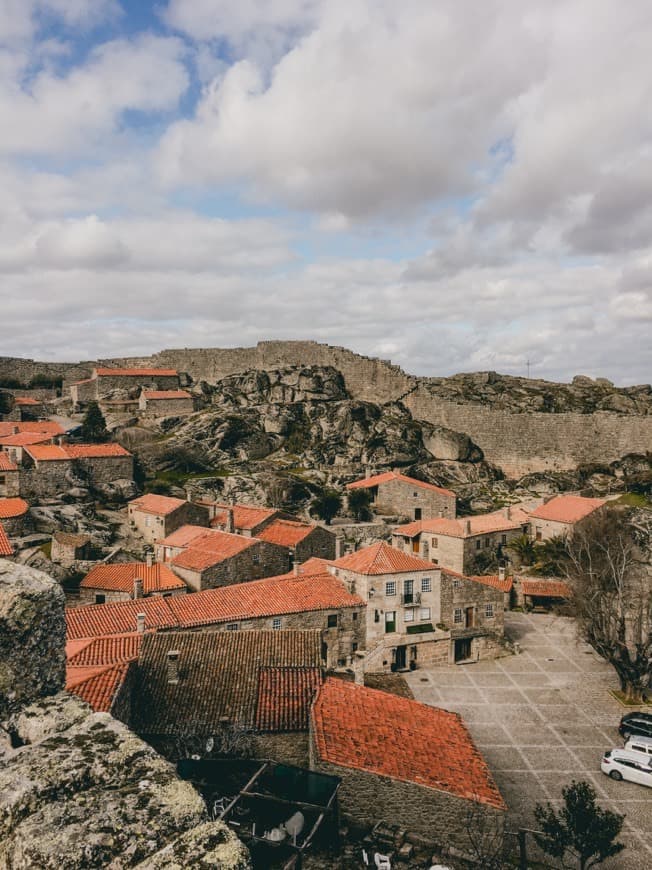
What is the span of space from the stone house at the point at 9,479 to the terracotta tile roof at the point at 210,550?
13.6m

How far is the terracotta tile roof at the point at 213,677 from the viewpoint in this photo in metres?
16.4

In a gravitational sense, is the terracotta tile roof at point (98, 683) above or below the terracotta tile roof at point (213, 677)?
above

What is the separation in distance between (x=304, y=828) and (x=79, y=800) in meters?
11.2

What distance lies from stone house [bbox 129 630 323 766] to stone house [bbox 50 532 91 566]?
16.5 metres

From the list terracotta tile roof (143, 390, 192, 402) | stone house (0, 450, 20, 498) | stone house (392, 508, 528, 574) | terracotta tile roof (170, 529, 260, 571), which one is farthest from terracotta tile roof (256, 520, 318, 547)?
terracotta tile roof (143, 390, 192, 402)

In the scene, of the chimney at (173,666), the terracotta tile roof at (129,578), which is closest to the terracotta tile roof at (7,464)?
the terracotta tile roof at (129,578)

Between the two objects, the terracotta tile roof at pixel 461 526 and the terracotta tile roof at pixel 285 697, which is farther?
the terracotta tile roof at pixel 461 526

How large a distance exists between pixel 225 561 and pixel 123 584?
4988 millimetres

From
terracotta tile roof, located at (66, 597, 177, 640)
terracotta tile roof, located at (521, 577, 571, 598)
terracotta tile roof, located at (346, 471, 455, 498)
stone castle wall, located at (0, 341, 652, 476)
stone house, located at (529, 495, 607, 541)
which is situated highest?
stone castle wall, located at (0, 341, 652, 476)

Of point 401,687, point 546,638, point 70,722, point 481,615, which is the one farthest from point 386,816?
point 546,638

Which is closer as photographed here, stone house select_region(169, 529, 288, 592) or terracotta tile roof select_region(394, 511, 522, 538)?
stone house select_region(169, 529, 288, 592)

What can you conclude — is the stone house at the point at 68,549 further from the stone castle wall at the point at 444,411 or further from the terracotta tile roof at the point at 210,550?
the stone castle wall at the point at 444,411

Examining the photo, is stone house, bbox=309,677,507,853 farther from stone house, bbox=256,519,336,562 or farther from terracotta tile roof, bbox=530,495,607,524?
terracotta tile roof, bbox=530,495,607,524

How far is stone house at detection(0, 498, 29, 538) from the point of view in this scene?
120 ft
